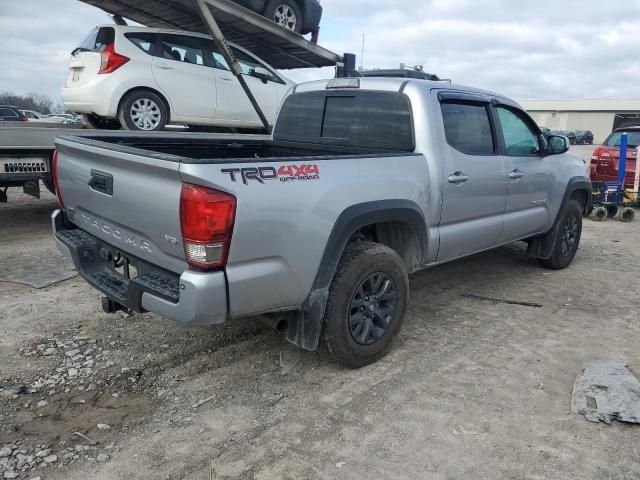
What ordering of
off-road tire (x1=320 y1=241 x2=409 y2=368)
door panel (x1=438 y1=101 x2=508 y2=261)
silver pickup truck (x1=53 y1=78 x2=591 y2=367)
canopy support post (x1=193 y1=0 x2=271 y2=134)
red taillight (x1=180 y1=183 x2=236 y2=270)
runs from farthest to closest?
canopy support post (x1=193 y1=0 x2=271 y2=134), door panel (x1=438 y1=101 x2=508 y2=261), off-road tire (x1=320 y1=241 x2=409 y2=368), silver pickup truck (x1=53 y1=78 x2=591 y2=367), red taillight (x1=180 y1=183 x2=236 y2=270)

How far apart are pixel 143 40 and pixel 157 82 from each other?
625 millimetres

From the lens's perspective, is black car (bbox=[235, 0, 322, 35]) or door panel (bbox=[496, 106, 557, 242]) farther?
black car (bbox=[235, 0, 322, 35])

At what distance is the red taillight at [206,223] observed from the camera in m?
2.42

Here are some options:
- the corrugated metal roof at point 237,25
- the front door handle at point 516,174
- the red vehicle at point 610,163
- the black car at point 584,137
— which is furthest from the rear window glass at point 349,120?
the black car at point 584,137

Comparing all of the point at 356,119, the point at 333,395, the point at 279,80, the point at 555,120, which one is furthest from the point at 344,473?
the point at 555,120

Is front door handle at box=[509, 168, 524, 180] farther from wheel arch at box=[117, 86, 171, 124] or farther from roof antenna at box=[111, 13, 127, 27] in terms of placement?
roof antenna at box=[111, 13, 127, 27]

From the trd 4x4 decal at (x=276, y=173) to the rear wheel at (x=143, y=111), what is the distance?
5311 mm

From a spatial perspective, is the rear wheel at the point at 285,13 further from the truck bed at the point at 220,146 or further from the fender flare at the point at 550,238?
the fender flare at the point at 550,238

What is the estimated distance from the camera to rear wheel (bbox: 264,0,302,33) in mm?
7880

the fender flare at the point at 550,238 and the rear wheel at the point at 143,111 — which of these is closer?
the fender flare at the point at 550,238

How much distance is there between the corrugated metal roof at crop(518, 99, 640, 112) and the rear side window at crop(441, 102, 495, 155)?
67605 mm

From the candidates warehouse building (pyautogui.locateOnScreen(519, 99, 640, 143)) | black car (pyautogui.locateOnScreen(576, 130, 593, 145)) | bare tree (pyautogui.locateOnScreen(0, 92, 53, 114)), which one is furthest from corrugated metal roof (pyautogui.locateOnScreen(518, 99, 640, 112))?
bare tree (pyautogui.locateOnScreen(0, 92, 53, 114))

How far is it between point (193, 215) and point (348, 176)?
103 centimetres

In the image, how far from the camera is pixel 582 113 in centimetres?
6675
